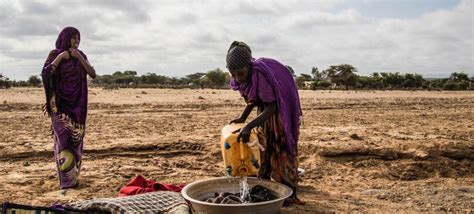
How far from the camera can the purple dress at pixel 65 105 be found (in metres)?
5.12

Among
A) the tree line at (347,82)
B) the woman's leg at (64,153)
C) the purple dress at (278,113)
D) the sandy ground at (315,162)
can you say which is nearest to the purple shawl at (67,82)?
the woman's leg at (64,153)

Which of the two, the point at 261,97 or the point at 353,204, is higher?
the point at 261,97

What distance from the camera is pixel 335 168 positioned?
243 inches

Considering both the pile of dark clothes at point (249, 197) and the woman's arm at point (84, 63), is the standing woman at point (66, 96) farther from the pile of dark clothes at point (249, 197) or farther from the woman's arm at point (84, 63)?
the pile of dark clothes at point (249, 197)

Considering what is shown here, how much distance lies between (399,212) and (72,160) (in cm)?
351

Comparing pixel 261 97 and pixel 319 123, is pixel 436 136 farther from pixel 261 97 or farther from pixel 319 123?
pixel 261 97

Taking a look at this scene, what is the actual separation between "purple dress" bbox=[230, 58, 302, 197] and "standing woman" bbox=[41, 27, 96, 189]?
6.35 feet

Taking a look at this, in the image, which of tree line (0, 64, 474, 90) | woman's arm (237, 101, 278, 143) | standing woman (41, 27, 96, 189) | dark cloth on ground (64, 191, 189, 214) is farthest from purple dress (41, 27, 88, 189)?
tree line (0, 64, 474, 90)

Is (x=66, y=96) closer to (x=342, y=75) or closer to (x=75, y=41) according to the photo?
(x=75, y=41)

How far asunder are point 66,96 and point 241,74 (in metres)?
2.30

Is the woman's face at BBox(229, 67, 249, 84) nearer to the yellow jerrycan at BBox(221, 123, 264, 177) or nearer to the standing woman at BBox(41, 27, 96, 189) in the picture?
the yellow jerrycan at BBox(221, 123, 264, 177)

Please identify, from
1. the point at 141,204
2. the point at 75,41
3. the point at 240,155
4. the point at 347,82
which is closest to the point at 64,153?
the point at 75,41

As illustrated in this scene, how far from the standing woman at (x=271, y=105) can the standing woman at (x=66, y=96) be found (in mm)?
1955

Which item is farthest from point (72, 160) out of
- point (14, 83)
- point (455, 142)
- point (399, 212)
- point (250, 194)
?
point (14, 83)
